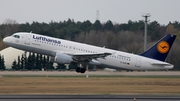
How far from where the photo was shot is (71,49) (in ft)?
186

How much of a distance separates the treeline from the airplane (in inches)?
827

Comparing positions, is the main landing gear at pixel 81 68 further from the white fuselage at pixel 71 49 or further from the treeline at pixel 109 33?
the treeline at pixel 109 33

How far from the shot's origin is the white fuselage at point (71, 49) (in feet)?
182

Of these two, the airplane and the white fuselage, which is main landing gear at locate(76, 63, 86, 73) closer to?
the airplane

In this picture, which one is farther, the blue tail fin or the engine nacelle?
the blue tail fin

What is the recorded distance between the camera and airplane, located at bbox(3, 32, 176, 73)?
55500 mm

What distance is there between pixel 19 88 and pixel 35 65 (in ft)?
125

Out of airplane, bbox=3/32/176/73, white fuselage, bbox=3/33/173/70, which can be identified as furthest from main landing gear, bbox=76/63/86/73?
white fuselage, bbox=3/33/173/70

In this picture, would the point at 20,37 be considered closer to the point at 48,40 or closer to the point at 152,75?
the point at 48,40

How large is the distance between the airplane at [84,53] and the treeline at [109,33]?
2101 cm

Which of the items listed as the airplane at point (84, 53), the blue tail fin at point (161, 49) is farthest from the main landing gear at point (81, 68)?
the blue tail fin at point (161, 49)

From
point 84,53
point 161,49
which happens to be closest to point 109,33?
point 161,49

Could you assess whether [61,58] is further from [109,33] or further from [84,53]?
[109,33]

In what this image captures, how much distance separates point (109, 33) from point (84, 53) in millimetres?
55212
